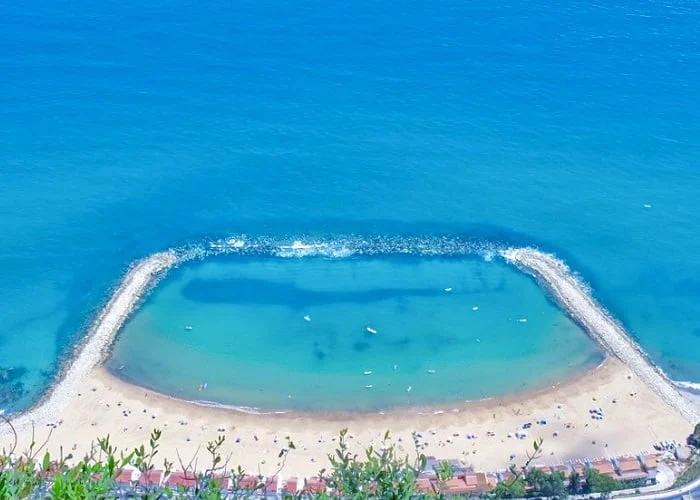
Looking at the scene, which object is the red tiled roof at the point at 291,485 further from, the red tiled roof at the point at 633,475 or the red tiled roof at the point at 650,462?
the red tiled roof at the point at 650,462

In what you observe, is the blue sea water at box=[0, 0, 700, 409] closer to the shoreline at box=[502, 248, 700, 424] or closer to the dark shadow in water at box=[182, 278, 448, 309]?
the shoreline at box=[502, 248, 700, 424]

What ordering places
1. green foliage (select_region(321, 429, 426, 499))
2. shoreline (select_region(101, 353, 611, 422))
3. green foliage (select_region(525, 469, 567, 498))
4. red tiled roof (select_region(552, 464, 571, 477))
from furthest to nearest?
1. shoreline (select_region(101, 353, 611, 422))
2. red tiled roof (select_region(552, 464, 571, 477))
3. green foliage (select_region(525, 469, 567, 498))
4. green foliage (select_region(321, 429, 426, 499))

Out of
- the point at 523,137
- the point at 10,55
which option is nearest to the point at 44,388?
the point at 10,55

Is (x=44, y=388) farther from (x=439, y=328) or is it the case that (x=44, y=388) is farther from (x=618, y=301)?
(x=618, y=301)

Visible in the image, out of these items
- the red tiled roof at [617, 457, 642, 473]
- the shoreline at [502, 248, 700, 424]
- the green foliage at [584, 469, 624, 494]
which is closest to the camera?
the green foliage at [584, 469, 624, 494]

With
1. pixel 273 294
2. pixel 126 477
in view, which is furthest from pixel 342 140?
pixel 126 477

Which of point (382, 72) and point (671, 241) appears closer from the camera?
point (671, 241)

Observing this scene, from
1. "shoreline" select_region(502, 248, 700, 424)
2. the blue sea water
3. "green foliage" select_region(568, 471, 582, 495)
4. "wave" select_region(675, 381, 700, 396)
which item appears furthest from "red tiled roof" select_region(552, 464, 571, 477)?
the blue sea water

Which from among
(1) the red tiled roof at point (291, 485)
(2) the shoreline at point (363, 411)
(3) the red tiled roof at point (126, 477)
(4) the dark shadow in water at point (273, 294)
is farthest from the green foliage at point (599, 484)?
(3) the red tiled roof at point (126, 477)
